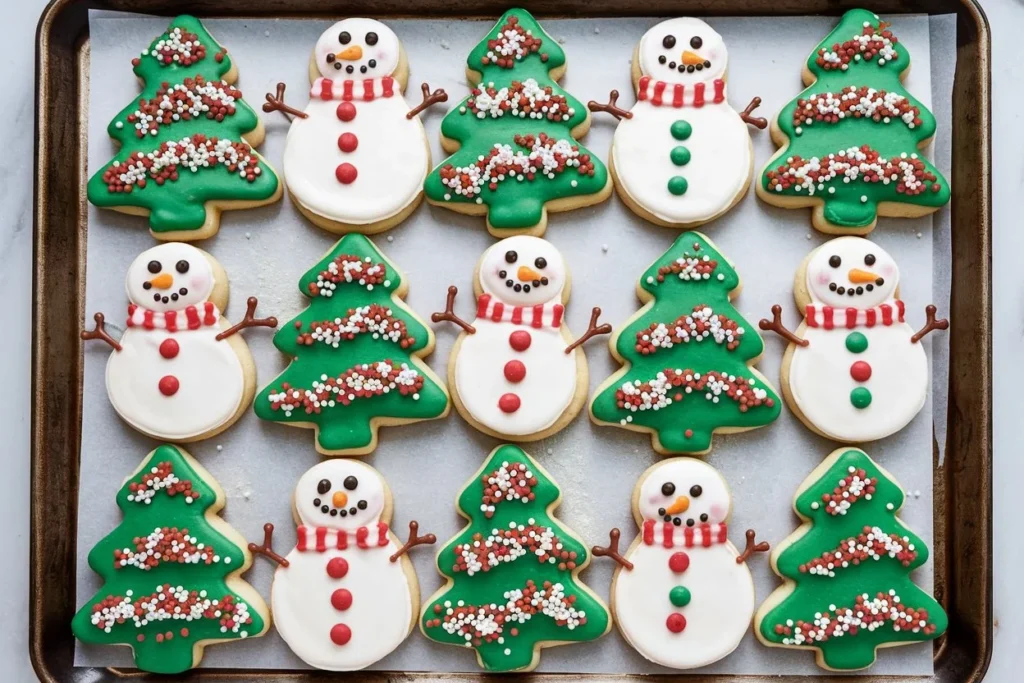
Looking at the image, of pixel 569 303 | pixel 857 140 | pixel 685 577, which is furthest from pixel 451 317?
pixel 857 140

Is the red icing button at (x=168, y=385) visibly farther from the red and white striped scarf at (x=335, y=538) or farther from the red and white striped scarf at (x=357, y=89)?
the red and white striped scarf at (x=357, y=89)

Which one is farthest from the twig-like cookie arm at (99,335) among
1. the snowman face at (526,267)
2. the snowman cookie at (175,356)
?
the snowman face at (526,267)

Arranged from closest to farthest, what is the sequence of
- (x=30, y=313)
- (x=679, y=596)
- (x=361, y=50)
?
(x=679, y=596) < (x=361, y=50) < (x=30, y=313)

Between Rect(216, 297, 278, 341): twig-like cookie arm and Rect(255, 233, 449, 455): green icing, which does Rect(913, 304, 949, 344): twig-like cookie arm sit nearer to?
Rect(255, 233, 449, 455): green icing

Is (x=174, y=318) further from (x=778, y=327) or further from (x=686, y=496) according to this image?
(x=778, y=327)

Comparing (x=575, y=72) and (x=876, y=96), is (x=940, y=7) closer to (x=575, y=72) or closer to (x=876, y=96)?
(x=876, y=96)

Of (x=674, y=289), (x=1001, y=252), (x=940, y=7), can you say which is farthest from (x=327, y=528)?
(x=940, y=7)
